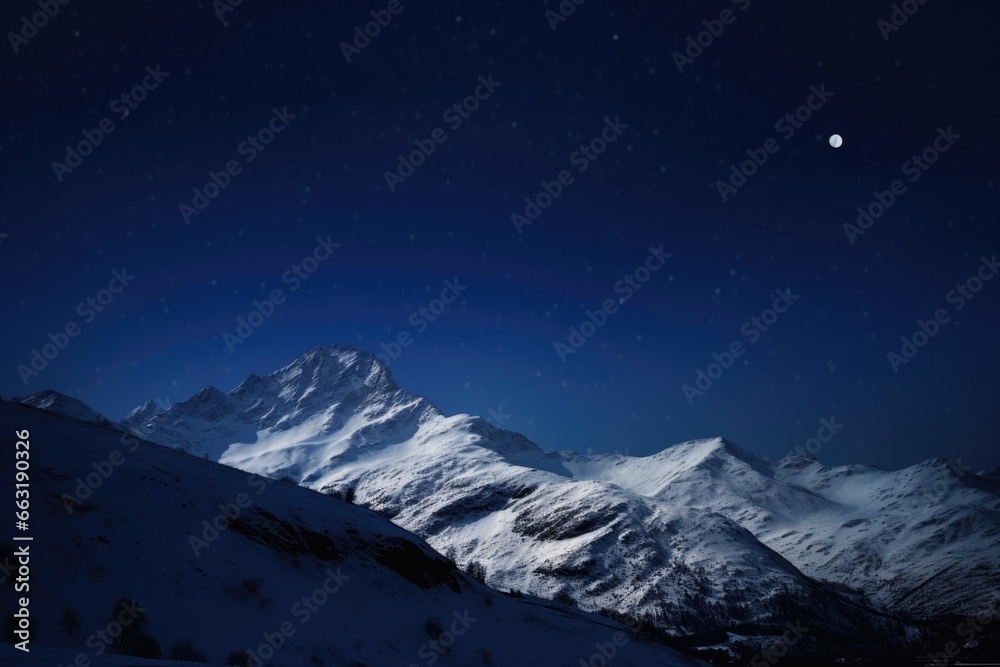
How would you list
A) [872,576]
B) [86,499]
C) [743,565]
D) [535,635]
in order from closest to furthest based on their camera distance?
1. [86,499]
2. [535,635]
3. [743,565]
4. [872,576]

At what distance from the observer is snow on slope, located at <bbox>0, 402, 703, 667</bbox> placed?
19969mm

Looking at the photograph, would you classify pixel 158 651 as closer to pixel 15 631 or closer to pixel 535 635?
pixel 15 631

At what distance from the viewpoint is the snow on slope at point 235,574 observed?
20.0 m

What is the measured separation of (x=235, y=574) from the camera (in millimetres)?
25766


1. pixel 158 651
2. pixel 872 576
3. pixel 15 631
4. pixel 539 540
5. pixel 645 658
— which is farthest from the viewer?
pixel 872 576

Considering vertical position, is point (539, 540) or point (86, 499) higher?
point (86, 499)

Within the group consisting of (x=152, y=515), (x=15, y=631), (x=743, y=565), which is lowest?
(x=743, y=565)

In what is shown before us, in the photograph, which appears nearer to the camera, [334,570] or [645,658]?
[334,570]

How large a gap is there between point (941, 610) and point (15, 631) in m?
207

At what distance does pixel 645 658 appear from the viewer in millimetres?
40438

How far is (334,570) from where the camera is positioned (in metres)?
32.3

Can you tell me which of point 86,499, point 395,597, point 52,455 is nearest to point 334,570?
point 395,597

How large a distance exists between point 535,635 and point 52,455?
31.6 meters

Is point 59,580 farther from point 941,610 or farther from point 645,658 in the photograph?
point 941,610
